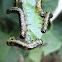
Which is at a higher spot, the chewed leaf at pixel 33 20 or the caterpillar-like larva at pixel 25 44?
the chewed leaf at pixel 33 20

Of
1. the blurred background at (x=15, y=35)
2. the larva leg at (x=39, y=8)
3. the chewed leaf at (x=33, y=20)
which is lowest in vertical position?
the blurred background at (x=15, y=35)

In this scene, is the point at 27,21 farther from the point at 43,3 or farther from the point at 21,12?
the point at 43,3

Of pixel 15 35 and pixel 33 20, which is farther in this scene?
pixel 15 35

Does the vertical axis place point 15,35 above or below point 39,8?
below

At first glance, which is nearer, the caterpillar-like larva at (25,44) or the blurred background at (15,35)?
the caterpillar-like larva at (25,44)

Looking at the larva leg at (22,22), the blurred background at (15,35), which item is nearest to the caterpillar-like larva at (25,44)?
the larva leg at (22,22)

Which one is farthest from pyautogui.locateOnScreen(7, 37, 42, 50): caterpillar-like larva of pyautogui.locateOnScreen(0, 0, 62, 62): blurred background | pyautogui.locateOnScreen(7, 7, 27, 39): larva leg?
pyautogui.locateOnScreen(0, 0, 62, 62): blurred background

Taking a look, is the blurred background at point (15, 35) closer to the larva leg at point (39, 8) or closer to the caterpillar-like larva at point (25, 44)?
the larva leg at point (39, 8)

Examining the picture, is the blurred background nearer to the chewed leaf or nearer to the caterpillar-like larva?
the chewed leaf

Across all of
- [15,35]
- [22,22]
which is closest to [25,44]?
[22,22]

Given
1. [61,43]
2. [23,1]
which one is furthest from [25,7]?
[61,43]

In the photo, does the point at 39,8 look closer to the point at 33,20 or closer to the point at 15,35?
the point at 33,20
